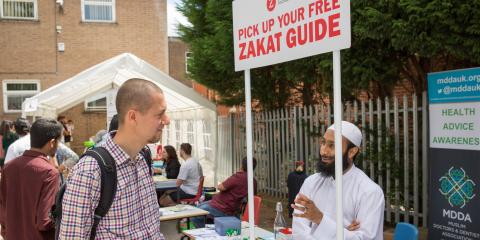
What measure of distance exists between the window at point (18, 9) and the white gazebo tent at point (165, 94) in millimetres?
7011

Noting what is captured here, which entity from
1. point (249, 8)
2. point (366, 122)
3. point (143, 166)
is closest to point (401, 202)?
point (366, 122)

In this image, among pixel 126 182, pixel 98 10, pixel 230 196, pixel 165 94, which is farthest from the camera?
pixel 98 10

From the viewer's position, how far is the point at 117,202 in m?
1.98

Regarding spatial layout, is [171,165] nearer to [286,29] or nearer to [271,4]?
[271,4]

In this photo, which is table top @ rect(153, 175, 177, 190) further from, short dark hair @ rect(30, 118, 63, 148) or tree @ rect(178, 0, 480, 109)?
short dark hair @ rect(30, 118, 63, 148)

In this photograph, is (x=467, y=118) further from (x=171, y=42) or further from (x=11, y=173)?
(x=171, y=42)

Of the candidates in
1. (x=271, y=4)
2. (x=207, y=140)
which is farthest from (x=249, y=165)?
(x=207, y=140)

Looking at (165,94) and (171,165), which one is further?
(165,94)

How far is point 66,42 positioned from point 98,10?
1.96 meters

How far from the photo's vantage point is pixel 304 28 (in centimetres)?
239

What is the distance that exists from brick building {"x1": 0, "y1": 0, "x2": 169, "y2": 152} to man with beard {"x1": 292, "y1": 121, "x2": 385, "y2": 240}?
17690 millimetres

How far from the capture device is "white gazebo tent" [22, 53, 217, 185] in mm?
9852

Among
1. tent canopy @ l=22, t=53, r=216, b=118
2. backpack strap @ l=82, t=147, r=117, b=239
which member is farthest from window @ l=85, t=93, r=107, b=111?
backpack strap @ l=82, t=147, r=117, b=239

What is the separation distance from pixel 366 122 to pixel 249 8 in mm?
4908
